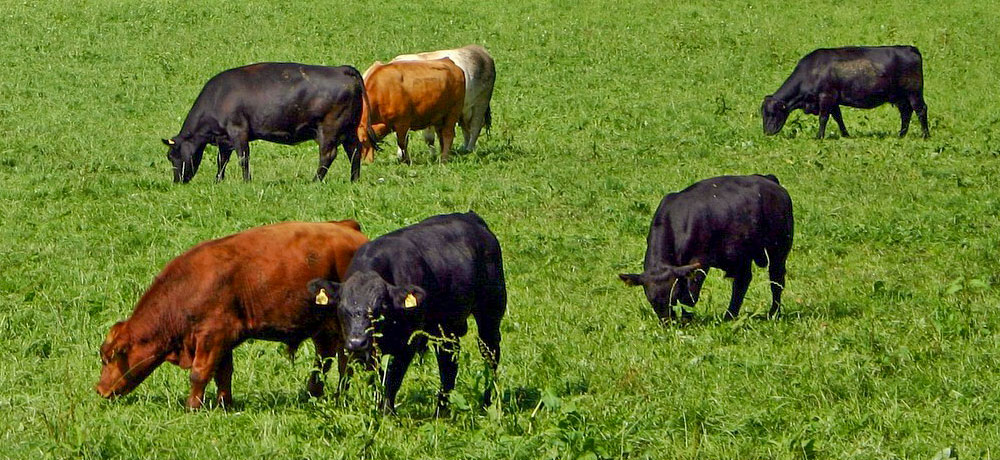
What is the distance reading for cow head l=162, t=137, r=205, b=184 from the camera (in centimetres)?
1883

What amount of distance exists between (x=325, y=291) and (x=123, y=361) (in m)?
1.64

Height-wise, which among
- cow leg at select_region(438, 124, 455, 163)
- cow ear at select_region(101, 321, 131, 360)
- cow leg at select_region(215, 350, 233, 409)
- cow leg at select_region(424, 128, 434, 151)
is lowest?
cow leg at select_region(424, 128, 434, 151)

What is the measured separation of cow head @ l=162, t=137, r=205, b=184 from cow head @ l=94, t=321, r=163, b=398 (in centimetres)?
1036

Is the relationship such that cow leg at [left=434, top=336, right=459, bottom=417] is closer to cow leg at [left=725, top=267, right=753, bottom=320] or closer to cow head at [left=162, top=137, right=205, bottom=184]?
cow leg at [left=725, top=267, right=753, bottom=320]

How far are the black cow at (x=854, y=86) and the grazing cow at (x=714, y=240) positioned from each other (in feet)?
42.8

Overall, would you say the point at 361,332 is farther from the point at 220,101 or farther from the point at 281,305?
the point at 220,101

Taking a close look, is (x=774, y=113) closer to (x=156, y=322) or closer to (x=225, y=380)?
(x=225, y=380)

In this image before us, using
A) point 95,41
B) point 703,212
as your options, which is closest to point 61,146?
point 95,41

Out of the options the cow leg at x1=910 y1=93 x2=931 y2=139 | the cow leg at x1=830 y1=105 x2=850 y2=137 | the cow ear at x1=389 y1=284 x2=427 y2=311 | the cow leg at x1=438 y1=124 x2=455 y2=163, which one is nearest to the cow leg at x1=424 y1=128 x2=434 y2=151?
the cow leg at x1=438 y1=124 x2=455 y2=163

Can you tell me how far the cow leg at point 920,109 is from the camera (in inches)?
954

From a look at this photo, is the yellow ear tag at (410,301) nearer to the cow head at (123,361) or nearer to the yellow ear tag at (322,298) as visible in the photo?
the yellow ear tag at (322,298)

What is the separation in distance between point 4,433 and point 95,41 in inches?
1010

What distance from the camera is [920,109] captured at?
24.7 metres

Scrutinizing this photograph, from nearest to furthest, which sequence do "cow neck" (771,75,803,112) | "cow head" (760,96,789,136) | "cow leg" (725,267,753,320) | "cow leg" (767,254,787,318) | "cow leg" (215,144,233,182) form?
"cow leg" (767,254,787,318) < "cow leg" (725,267,753,320) < "cow leg" (215,144,233,182) < "cow head" (760,96,789,136) < "cow neck" (771,75,803,112)
